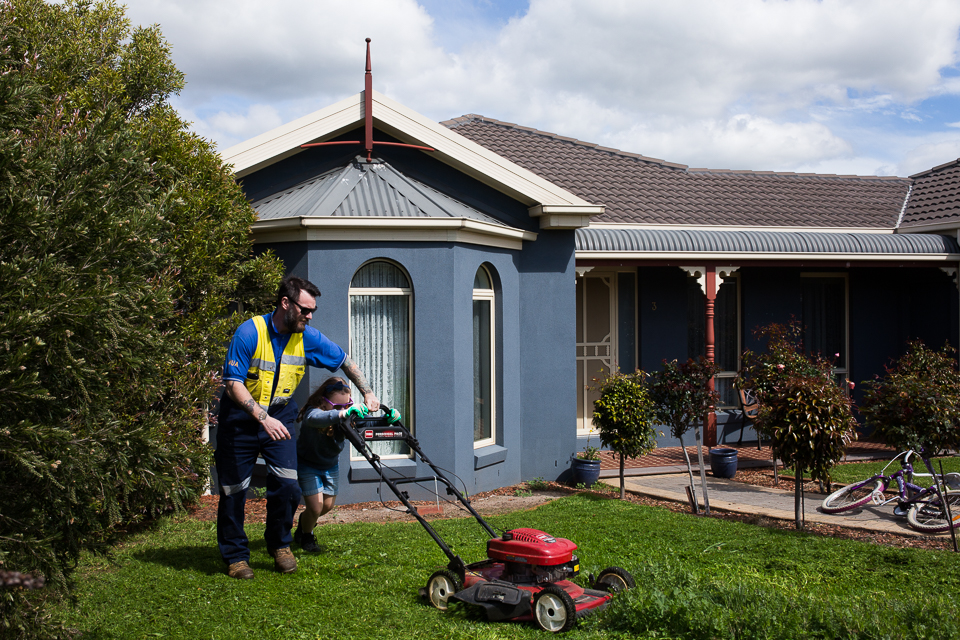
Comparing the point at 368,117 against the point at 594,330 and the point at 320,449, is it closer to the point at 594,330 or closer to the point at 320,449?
the point at 320,449

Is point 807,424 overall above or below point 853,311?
below

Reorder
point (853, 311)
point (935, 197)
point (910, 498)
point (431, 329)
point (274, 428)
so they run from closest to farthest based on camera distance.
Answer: point (274, 428) → point (910, 498) → point (431, 329) → point (853, 311) → point (935, 197)

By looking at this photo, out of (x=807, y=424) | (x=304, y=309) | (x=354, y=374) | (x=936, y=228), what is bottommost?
(x=807, y=424)

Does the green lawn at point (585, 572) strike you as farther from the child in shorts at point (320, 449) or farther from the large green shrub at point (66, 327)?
the large green shrub at point (66, 327)

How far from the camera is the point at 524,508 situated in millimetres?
8625

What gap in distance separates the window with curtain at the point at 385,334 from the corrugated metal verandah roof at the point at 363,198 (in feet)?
2.18

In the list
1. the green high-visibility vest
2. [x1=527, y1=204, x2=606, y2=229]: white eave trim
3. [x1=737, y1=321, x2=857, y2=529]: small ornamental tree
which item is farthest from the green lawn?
[x1=527, y1=204, x2=606, y2=229]: white eave trim

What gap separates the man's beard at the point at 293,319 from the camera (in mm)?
5402

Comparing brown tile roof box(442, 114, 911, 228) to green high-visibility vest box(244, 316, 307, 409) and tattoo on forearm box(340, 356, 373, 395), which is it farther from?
green high-visibility vest box(244, 316, 307, 409)

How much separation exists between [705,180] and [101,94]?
11727mm

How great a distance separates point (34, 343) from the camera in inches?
117

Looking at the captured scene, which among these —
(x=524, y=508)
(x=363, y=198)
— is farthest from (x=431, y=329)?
(x=524, y=508)

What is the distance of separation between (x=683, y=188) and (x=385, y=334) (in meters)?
8.30

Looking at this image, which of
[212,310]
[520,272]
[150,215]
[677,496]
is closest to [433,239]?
[520,272]
